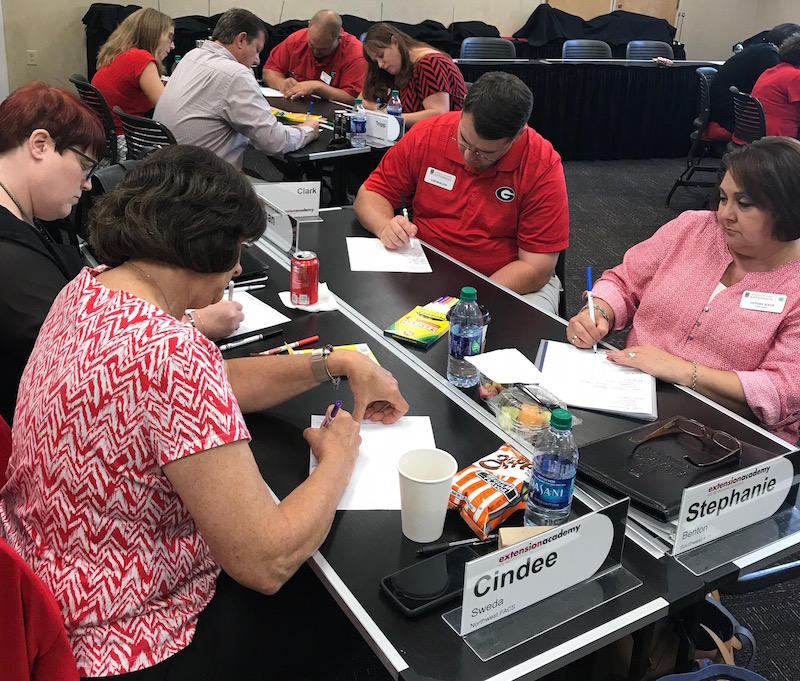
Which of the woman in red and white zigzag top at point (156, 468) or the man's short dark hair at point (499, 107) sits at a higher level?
the man's short dark hair at point (499, 107)

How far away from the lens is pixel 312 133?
4.14m

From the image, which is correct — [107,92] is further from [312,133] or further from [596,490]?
[596,490]

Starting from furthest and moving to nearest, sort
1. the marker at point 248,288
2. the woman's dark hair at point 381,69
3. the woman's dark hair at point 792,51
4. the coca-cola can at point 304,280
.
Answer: the woman's dark hair at point 792,51
the woman's dark hair at point 381,69
the marker at point 248,288
the coca-cola can at point 304,280

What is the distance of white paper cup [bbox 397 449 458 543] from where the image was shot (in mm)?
1258

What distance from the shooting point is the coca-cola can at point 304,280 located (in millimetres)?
2115

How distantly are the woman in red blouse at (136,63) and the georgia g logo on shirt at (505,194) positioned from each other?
2642 millimetres

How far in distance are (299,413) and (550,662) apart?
77cm

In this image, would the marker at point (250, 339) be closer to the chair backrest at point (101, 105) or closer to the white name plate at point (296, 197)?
the white name plate at point (296, 197)

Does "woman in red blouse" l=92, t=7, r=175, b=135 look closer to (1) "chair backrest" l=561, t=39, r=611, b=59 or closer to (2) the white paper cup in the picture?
(2) the white paper cup

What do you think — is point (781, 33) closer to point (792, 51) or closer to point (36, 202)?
point (792, 51)

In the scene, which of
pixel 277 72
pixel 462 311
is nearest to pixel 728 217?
pixel 462 311

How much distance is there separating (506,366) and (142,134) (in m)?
2.82

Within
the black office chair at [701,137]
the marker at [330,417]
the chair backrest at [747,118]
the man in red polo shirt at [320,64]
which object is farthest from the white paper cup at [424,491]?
the black office chair at [701,137]

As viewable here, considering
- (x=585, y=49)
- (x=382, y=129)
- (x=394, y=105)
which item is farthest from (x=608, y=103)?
(x=382, y=129)
